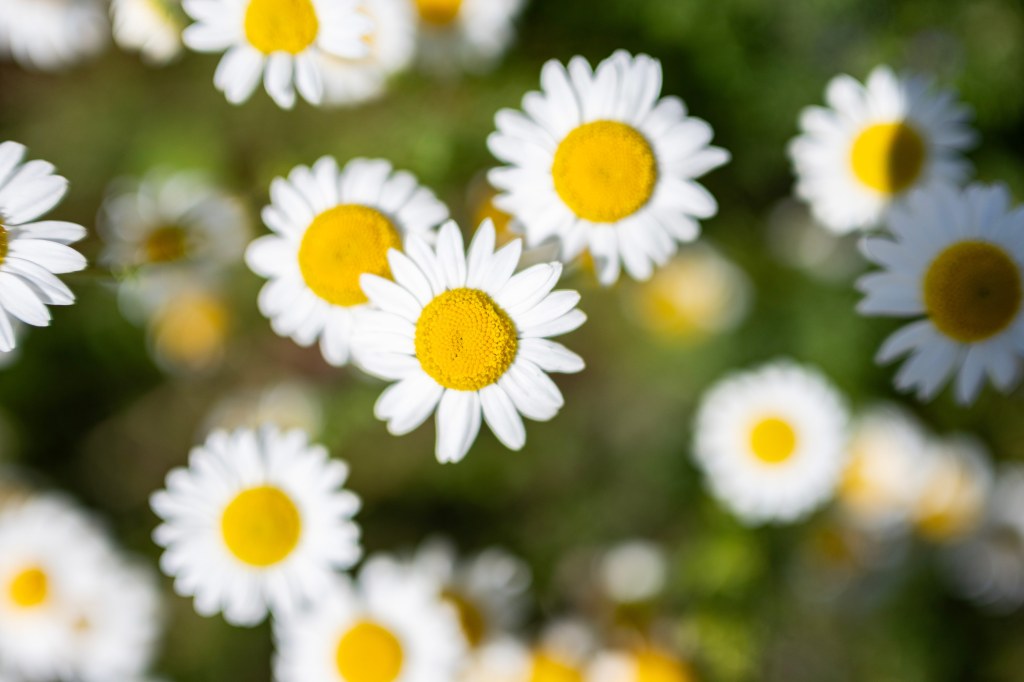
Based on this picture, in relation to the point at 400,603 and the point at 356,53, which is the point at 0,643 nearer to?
the point at 400,603

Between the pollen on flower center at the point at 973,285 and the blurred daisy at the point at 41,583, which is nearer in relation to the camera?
the pollen on flower center at the point at 973,285

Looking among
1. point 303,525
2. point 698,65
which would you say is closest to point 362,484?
point 303,525

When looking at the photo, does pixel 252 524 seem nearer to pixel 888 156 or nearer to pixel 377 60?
pixel 377 60

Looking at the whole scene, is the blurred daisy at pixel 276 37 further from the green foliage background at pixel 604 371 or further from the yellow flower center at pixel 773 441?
the yellow flower center at pixel 773 441

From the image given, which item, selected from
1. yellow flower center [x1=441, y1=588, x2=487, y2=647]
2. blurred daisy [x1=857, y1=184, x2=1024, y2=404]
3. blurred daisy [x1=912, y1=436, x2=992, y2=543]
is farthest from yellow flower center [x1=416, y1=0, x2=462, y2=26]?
blurred daisy [x1=912, y1=436, x2=992, y2=543]

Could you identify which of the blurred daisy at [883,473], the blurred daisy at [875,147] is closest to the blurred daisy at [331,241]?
the blurred daisy at [875,147]

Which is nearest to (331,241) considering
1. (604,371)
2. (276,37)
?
(276,37)
